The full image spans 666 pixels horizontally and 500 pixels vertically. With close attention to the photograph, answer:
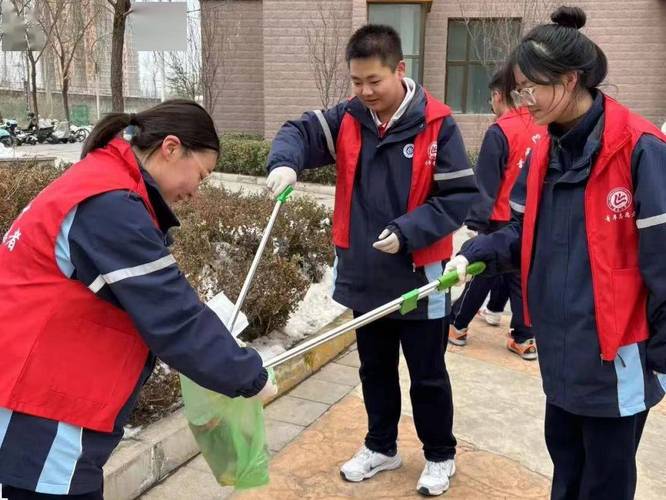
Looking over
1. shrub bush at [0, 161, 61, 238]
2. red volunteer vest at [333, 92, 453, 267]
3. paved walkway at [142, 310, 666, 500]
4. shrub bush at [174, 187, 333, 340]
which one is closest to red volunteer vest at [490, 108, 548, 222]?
paved walkway at [142, 310, 666, 500]

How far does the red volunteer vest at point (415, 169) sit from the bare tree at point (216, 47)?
43.0ft

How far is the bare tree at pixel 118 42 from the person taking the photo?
27.1 feet

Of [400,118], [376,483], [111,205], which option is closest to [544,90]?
[400,118]

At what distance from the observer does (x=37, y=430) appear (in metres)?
1.56

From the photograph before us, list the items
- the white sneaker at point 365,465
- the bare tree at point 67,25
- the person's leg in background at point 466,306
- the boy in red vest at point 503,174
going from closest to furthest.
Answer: the white sneaker at point 365,465 < the boy in red vest at point 503,174 < the person's leg in background at point 466,306 < the bare tree at point 67,25


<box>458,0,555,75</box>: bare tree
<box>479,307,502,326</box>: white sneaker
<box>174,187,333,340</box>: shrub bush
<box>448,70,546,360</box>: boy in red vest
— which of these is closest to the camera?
<box>174,187,333,340</box>: shrub bush

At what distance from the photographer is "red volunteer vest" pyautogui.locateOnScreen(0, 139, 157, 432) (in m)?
1.54

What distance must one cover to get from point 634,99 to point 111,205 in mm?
13662

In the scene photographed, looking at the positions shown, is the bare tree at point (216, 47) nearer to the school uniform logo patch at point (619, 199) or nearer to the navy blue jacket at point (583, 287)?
the navy blue jacket at point (583, 287)

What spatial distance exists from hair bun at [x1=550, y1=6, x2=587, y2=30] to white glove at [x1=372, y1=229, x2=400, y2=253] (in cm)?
92

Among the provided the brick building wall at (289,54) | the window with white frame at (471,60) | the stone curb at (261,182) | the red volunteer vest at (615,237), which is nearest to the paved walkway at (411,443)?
the red volunteer vest at (615,237)

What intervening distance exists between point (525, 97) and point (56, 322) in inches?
55.2

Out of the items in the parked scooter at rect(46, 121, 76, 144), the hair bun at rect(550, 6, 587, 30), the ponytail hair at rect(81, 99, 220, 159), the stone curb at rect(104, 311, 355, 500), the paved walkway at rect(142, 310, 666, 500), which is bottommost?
the parked scooter at rect(46, 121, 76, 144)

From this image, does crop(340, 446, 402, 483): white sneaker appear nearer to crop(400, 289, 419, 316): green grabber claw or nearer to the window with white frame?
crop(400, 289, 419, 316): green grabber claw
